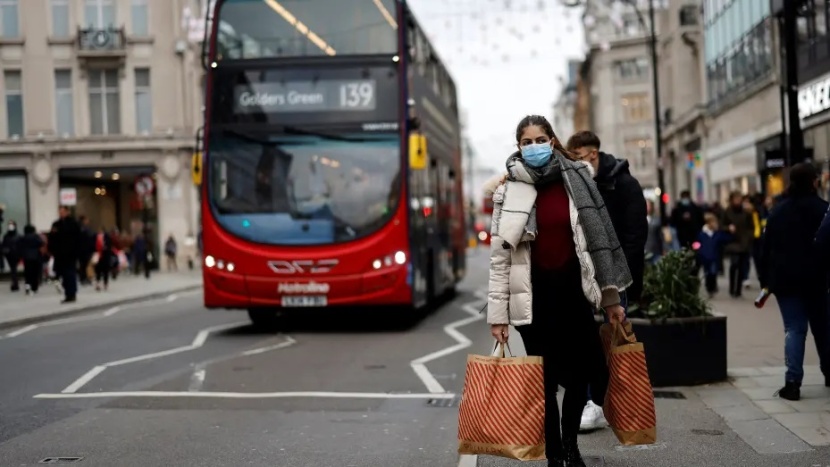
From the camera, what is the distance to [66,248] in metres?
22.5

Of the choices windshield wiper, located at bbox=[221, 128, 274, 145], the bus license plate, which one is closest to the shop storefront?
the bus license plate

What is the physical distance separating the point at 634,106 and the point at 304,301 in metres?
75.8

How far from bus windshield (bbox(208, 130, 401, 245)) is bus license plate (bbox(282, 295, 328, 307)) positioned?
69 centimetres

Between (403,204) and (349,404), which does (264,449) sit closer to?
(349,404)

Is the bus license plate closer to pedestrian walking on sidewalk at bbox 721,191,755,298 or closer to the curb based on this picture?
the curb

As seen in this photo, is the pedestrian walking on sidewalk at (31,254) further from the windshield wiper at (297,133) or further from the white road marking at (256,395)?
the white road marking at (256,395)

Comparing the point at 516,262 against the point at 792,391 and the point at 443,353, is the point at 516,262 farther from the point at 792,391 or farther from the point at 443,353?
the point at 443,353

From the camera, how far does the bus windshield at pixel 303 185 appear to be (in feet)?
47.2

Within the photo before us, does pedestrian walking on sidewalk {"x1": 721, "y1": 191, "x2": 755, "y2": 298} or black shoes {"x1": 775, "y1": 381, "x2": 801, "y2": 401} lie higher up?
pedestrian walking on sidewalk {"x1": 721, "y1": 191, "x2": 755, "y2": 298}

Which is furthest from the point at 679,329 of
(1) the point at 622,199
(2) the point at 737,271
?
(2) the point at 737,271

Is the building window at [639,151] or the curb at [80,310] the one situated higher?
the building window at [639,151]

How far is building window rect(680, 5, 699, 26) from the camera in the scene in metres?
49.2

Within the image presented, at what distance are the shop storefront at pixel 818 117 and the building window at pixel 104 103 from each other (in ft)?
86.3

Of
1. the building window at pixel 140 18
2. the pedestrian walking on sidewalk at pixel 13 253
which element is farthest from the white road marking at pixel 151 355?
the building window at pixel 140 18
